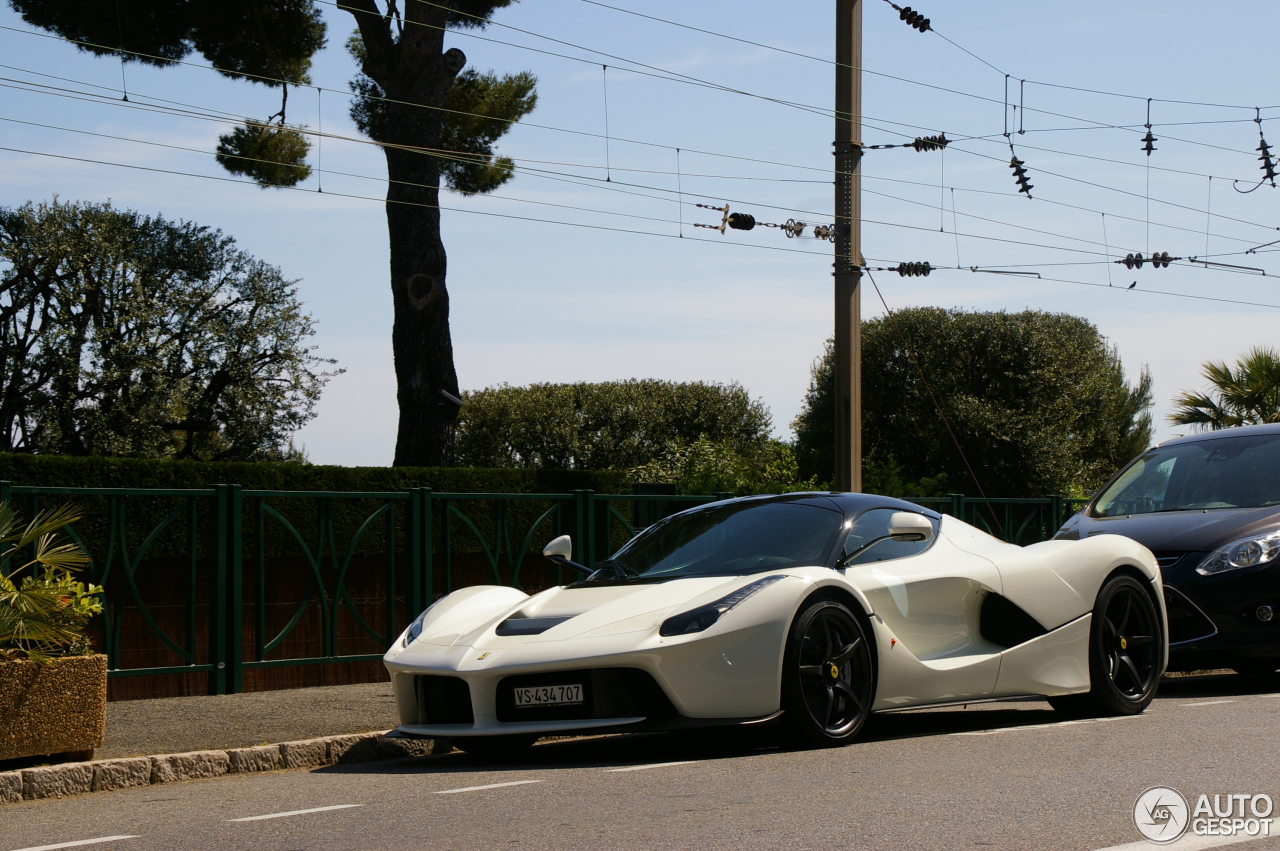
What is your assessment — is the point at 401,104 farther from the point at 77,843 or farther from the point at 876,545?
the point at 77,843

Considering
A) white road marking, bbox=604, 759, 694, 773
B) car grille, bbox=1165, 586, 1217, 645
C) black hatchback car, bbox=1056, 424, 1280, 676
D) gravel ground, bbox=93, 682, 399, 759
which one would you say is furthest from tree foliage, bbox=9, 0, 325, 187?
white road marking, bbox=604, 759, 694, 773

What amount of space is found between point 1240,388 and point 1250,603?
15.4 m

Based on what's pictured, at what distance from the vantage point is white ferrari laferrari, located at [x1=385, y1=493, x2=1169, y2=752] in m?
6.50

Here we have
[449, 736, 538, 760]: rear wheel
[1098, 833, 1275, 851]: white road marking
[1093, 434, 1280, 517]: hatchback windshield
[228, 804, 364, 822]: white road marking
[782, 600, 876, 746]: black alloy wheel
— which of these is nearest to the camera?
[1098, 833, 1275, 851]: white road marking

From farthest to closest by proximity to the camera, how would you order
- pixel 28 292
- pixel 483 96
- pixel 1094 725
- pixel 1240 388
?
pixel 28 292 → pixel 483 96 → pixel 1240 388 → pixel 1094 725

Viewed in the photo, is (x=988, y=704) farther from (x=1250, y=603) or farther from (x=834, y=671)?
(x=834, y=671)

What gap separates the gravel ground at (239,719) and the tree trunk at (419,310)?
10.7 meters

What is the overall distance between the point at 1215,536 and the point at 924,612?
3.40m

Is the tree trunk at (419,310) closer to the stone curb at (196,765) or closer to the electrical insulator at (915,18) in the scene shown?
the electrical insulator at (915,18)

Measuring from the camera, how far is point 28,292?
33469 mm

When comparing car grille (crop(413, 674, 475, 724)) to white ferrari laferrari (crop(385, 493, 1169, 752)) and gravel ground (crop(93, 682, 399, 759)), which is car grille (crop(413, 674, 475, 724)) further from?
gravel ground (crop(93, 682, 399, 759))

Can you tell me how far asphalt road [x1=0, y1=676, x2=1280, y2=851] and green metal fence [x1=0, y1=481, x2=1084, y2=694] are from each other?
3174 mm

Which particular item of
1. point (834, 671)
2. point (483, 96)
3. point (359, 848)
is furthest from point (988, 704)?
point (483, 96)

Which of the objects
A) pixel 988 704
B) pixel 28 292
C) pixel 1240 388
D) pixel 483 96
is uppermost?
pixel 483 96
